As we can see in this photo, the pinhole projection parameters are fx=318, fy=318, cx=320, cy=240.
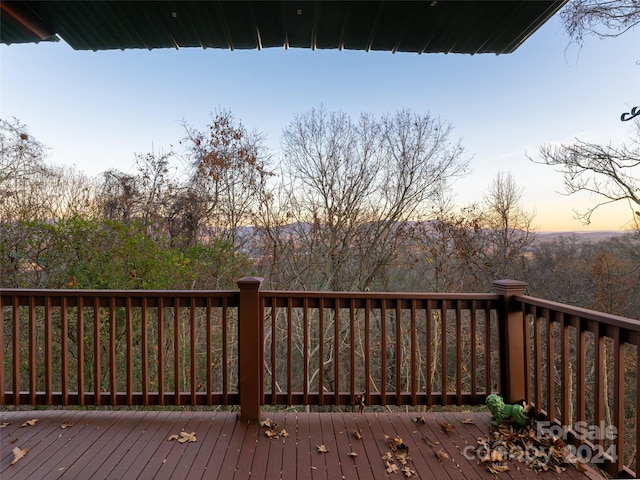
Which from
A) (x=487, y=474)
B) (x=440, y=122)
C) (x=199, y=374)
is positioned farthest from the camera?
(x=440, y=122)

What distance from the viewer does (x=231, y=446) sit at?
214 cm

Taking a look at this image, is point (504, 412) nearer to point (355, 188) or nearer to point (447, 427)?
point (447, 427)

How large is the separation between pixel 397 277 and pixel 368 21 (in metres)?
5.43

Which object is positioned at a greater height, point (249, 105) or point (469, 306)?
point (249, 105)

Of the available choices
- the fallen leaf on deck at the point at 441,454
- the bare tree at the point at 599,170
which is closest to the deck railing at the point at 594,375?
the fallen leaf on deck at the point at 441,454

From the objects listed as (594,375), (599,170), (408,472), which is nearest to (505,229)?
(599,170)

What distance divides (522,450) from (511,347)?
766 mm

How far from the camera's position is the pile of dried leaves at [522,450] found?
6.39 feet

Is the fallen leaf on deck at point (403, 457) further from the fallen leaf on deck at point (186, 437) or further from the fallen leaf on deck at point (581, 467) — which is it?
the fallen leaf on deck at point (186, 437)

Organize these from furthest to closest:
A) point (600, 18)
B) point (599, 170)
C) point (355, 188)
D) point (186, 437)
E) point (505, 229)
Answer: point (505, 229), point (355, 188), point (599, 170), point (600, 18), point (186, 437)

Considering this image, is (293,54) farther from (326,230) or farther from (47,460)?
(47,460)

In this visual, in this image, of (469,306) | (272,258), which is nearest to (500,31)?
(469,306)

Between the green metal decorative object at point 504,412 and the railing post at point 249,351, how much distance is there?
1.79 metres

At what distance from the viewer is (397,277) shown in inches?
270
